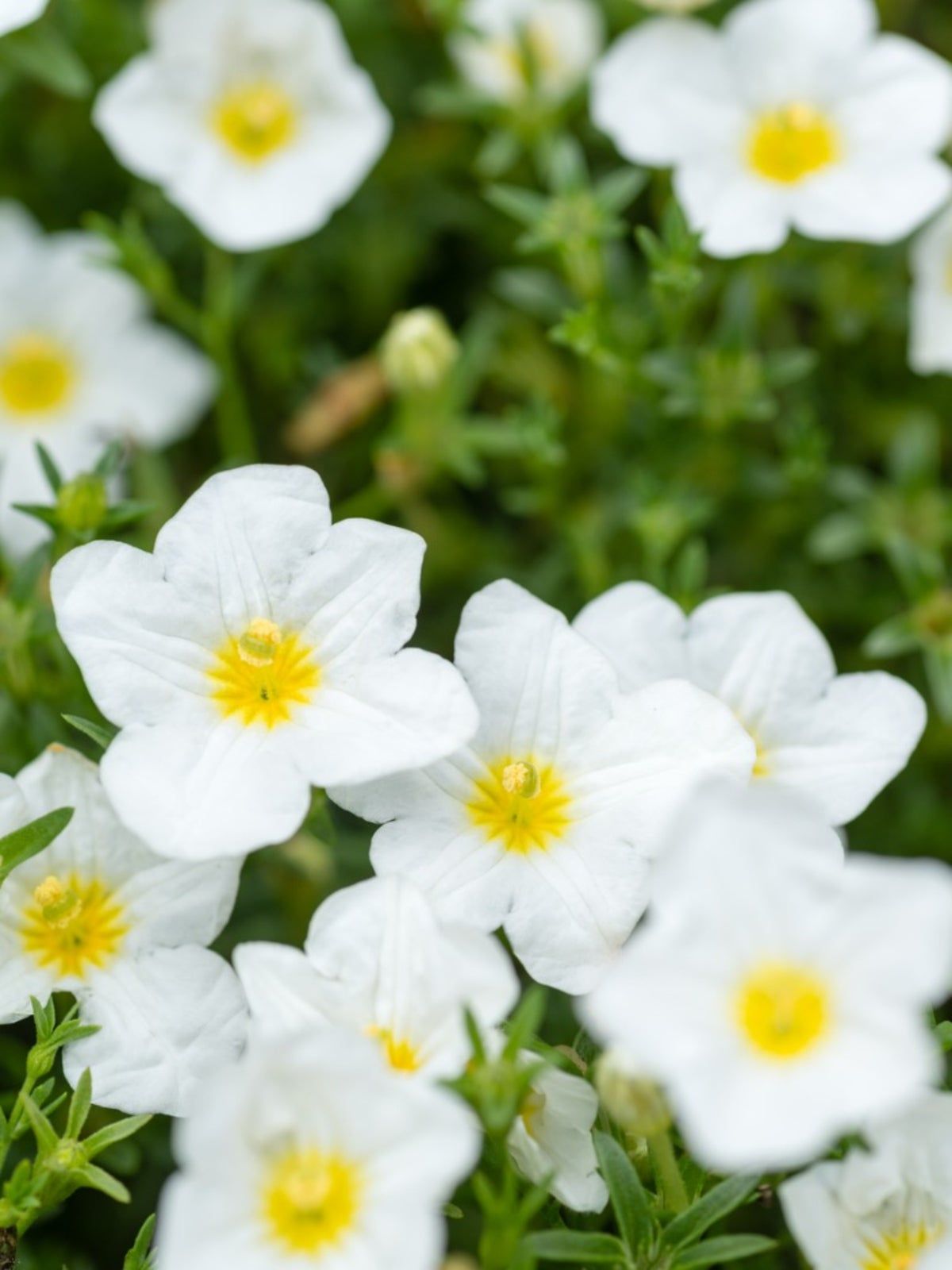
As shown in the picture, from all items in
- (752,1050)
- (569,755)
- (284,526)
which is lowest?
(569,755)

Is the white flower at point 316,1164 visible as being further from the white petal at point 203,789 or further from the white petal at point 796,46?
the white petal at point 796,46

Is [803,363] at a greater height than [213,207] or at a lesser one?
lesser

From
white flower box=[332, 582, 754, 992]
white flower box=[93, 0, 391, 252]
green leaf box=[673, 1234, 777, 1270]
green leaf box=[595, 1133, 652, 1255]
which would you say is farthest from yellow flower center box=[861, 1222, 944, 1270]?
white flower box=[93, 0, 391, 252]

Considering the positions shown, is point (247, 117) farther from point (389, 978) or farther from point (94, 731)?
point (389, 978)

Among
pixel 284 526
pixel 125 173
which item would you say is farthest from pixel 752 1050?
pixel 125 173

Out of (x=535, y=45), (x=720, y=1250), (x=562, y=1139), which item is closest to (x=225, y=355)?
(x=535, y=45)

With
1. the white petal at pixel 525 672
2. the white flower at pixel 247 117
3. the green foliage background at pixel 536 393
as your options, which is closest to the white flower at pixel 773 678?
the white petal at pixel 525 672

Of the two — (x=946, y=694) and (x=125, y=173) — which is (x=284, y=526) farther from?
(x=125, y=173)
